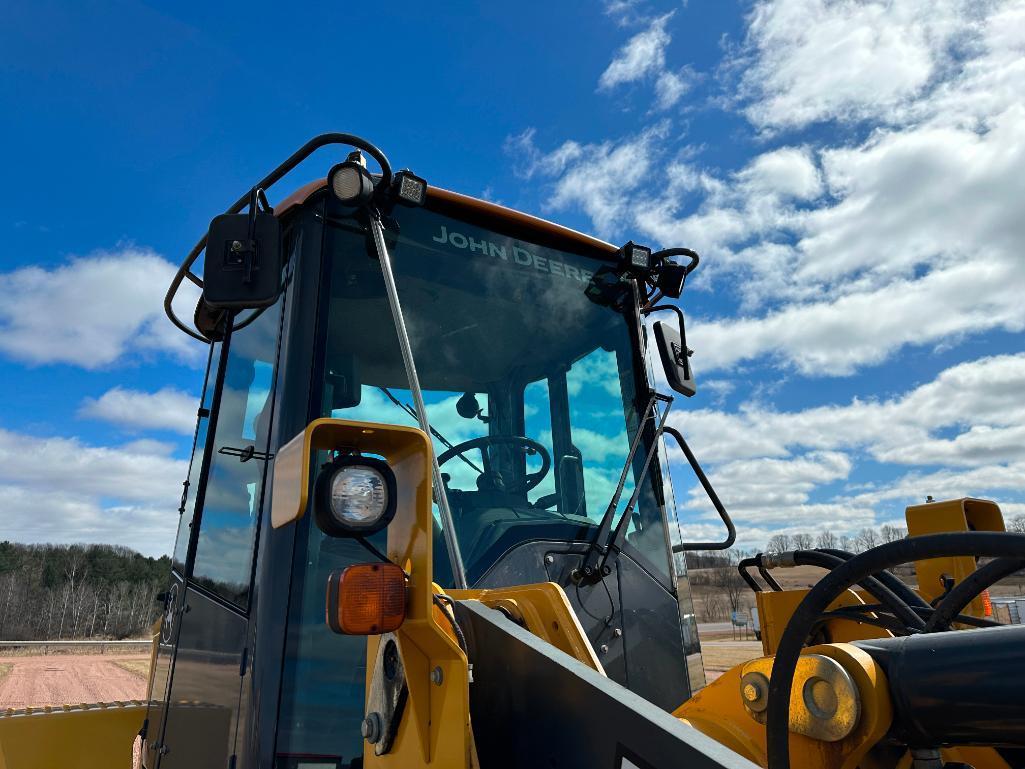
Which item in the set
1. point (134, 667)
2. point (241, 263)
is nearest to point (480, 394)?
point (241, 263)

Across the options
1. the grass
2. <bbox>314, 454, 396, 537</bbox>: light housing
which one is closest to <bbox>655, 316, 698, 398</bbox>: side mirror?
<bbox>314, 454, 396, 537</bbox>: light housing

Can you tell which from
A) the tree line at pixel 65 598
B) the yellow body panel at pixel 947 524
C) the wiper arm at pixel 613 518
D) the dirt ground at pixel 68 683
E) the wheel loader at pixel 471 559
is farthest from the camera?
the tree line at pixel 65 598

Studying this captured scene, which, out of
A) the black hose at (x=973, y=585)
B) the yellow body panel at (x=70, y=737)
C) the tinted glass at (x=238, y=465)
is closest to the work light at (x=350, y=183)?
the tinted glass at (x=238, y=465)

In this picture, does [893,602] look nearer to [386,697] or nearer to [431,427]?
[386,697]

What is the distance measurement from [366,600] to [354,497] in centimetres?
19

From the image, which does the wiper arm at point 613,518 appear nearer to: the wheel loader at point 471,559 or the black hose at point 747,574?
the wheel loader at point 471,559

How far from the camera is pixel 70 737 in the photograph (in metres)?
3.55

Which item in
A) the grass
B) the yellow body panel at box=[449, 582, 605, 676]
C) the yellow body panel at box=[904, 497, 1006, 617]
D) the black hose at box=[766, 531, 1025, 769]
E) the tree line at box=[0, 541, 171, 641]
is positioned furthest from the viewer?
the tree line at box=[0, 541, 171, 641]

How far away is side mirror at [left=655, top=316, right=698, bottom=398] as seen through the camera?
11.0ft

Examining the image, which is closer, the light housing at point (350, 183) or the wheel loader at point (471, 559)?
the wheel loader at point (471, 559)

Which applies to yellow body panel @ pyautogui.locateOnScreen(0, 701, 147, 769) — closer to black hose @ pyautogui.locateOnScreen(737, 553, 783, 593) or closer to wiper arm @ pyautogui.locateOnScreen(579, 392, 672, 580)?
wiper arm @ pyautogui.locateOnScreen(579, 392, 672, 580)

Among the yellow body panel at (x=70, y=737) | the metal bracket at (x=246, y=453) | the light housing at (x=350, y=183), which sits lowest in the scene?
the yellow body panel at (x=70, y=737)

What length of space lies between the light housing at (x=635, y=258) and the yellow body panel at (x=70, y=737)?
10.5ft

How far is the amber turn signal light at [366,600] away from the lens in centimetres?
139
